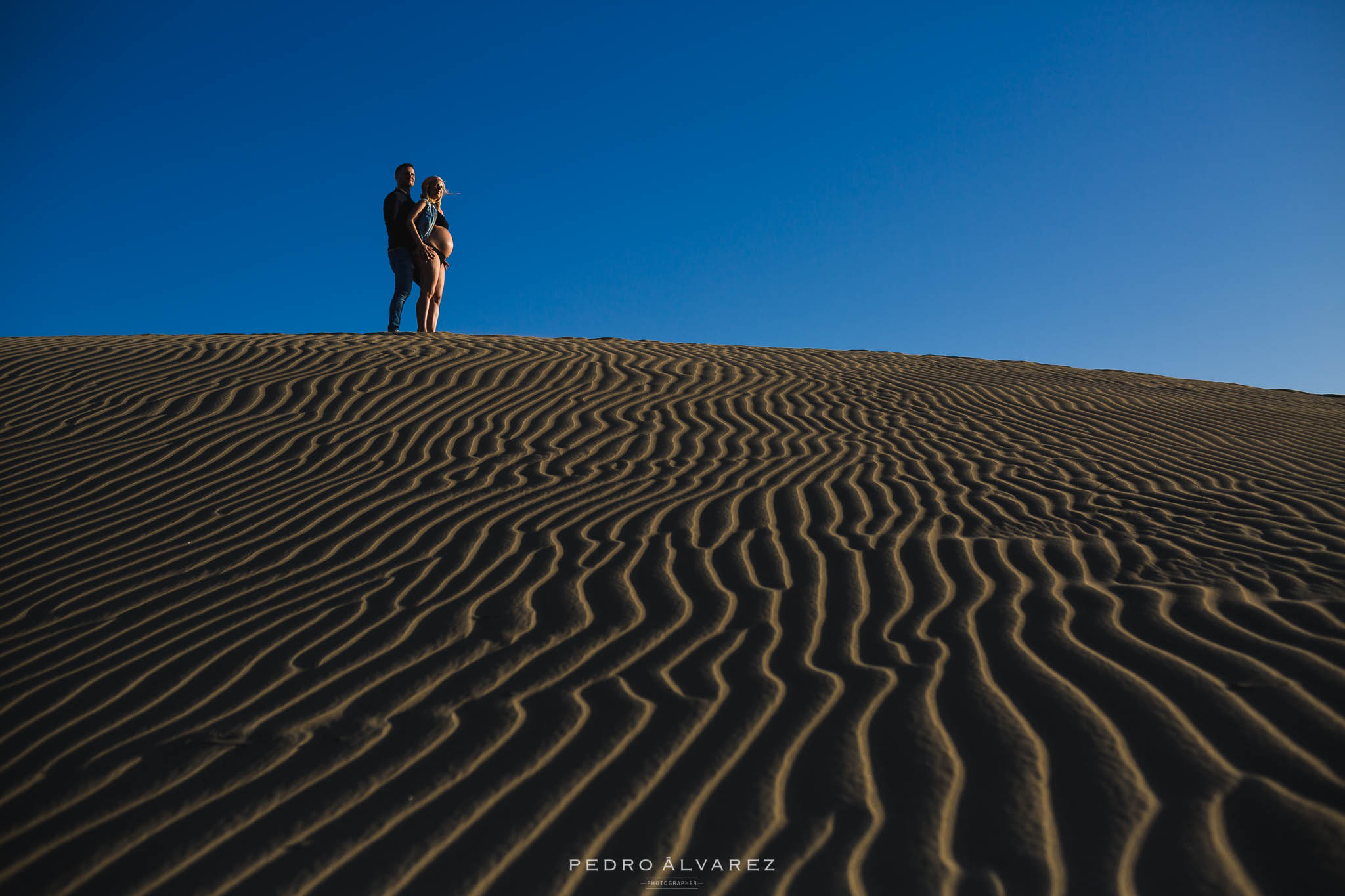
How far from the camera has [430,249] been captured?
1077 centimetres

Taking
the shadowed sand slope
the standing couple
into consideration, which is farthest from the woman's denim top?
the shadowed sand slope

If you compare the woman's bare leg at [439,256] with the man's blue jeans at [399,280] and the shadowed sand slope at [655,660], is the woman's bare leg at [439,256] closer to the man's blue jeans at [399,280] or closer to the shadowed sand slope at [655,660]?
the man's blue jeans at [399,280]

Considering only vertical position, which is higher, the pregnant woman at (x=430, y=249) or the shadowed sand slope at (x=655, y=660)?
the pregnant woman at (x=430, y=249)

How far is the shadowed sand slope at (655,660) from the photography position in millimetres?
2254

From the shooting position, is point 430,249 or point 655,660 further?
point 430,249

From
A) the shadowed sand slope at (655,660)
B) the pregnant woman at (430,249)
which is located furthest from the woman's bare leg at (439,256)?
the shadowed sand slope at (655,660)

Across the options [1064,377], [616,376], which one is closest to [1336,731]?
[616,376]

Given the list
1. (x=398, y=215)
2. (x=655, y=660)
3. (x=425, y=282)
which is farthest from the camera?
(x=425, y=282)

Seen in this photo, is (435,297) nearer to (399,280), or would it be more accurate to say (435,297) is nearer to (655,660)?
(399,280)

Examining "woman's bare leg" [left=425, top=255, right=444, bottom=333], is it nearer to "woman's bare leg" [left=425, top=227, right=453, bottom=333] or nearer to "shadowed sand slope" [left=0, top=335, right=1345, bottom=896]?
"woman's bare leg" [left=425, top=227, right=453, bottom=333]

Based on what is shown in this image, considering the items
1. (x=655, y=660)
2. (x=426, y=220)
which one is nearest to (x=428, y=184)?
(x=426, y=220)

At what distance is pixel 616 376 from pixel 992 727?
6585mm

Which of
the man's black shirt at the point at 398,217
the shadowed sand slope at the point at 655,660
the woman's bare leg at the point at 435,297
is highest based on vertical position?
the man's black shirt at the point at 398,217

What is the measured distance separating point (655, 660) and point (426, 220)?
891 centimetres
